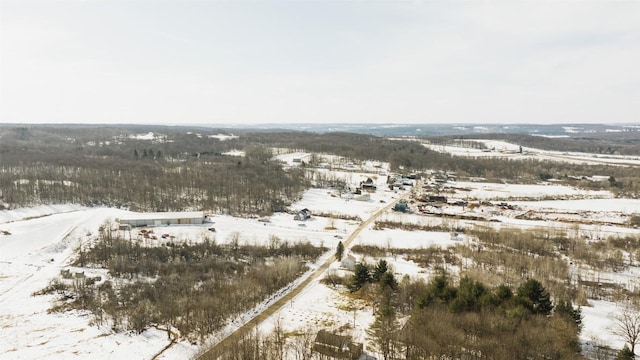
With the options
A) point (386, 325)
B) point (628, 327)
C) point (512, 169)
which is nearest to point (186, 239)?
point (386, 325)

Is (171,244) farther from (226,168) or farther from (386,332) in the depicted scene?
(226,168)

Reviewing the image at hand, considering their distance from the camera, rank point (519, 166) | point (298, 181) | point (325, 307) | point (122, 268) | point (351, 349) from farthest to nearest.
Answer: point (519, 166), point (298, 181), point (122, 268), point (325, 307), point (351, 349)

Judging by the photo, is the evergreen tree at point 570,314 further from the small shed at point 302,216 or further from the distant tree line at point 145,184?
the distant tree line at point 145,184

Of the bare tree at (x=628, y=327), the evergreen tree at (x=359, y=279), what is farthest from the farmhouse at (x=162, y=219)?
the bare tree at (x=628, y=327)

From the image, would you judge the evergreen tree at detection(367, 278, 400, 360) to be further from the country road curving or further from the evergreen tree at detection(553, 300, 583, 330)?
the evergreen tree at detection(553, 300, 583, 330)

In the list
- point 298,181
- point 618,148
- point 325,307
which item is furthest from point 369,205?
point 618,148

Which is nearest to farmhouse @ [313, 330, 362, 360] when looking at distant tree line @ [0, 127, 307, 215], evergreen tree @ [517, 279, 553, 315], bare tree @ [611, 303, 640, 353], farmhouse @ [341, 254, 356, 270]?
evergreen tree @ [517, 279, 553, 315]
